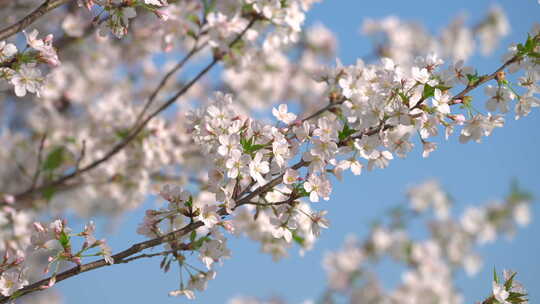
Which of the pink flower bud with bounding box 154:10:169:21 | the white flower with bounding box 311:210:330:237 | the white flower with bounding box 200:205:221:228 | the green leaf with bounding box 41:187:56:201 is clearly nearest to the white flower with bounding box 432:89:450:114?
the white flower with bounding box 311:210:330:237

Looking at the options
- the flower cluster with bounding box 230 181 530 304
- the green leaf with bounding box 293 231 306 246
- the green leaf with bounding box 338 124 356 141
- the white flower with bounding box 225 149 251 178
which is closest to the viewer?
the white flower with bounding box 225 149 251 178

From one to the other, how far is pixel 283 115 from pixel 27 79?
119 centimetres

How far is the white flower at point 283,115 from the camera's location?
2.49m

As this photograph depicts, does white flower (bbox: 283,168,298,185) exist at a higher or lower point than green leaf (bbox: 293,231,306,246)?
lower

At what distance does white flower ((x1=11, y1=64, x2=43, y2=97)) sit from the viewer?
2.29 m

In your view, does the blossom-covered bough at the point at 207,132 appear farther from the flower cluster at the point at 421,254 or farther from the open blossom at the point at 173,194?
the flower cluster at the point at 421,254

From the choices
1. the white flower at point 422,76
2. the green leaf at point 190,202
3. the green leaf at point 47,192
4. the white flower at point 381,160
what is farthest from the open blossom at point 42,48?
the green leaf at point 47,192

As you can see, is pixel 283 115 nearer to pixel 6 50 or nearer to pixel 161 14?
pixel 161 14

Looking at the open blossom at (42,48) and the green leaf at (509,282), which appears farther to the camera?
the green leaf at (509,282)

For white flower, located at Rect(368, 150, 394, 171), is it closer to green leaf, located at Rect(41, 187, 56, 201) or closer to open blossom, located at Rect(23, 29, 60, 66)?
open blossom, located at Rect(23, 29, 60, 66)

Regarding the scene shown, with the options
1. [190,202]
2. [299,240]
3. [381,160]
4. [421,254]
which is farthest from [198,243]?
[421,254]

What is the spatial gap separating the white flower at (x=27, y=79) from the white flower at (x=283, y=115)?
1098 mm

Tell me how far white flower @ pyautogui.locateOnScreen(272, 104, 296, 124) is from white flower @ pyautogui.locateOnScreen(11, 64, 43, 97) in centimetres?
110

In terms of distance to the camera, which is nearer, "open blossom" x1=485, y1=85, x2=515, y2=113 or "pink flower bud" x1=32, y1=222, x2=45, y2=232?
"pink flower bud" x1=32, y1=222, x2=45, y2=232
